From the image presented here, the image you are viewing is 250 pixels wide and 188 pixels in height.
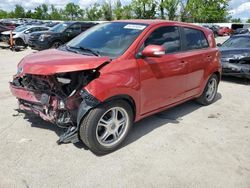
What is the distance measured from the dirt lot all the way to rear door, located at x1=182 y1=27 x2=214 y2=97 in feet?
2.09

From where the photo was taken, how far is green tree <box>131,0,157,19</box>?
62.6m

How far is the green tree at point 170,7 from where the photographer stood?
60438mm

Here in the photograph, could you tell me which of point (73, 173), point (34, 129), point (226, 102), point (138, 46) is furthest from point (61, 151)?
point (226, 102)

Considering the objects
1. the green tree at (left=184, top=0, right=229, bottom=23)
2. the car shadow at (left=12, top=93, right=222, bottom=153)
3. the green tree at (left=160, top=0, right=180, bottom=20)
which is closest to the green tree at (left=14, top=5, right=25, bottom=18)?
the green tree at (left=160, top=0, right=180, bottom=20)

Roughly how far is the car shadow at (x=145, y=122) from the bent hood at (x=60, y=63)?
3.38 feet

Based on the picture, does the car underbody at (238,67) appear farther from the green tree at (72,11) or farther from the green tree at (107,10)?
the green tree at (72,11)

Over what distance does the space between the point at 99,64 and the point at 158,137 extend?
161 centimetres

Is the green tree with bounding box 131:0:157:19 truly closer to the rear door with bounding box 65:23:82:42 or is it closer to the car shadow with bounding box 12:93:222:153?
the rear door with bounding box 65:23:82:42

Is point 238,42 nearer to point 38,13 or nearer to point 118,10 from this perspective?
point 118,10

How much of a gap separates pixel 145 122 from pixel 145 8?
6172cm

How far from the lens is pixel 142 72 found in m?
4.07

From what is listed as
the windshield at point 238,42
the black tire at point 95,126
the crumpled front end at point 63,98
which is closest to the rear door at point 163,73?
the black tire at point 95,126

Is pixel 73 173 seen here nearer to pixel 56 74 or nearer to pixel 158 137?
pixel 56 74

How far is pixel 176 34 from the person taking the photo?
16.1ft
